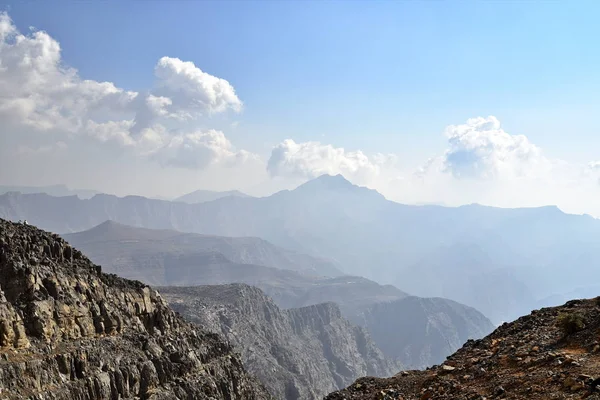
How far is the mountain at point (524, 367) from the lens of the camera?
19.2 metres

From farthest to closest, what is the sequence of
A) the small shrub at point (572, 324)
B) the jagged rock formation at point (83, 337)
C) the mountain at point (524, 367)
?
the jagged rock formation at point (83, 337) < the small shrub at point (572, 324) < the mountain at point (524, 367)

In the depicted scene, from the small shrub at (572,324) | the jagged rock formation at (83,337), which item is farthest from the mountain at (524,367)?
the jagged rock formation at (83,337)

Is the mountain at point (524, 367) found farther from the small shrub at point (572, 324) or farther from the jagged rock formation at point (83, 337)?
the jagged rock formation at point (83, 337)

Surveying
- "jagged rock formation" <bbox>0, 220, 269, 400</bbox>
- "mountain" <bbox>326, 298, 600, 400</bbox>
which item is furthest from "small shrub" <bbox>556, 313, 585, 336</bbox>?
"jagged rock formation" <bbox>0, 220, 269, 400</bbox>

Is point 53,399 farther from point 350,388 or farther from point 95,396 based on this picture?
point 350,388

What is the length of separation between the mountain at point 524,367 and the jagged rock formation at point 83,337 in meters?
26.5

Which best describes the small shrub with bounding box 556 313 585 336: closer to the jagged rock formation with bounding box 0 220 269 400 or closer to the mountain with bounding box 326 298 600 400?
the mountain with bounding box 326 298 600 400

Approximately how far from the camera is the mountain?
63.0 ft

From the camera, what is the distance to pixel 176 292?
195750mm

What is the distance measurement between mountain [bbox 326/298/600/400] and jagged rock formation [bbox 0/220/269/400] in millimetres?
26542

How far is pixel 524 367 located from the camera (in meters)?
22.4

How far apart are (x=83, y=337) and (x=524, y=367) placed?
143 ft

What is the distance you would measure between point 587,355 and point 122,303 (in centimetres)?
5250

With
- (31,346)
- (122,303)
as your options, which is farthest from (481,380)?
(122,303)
